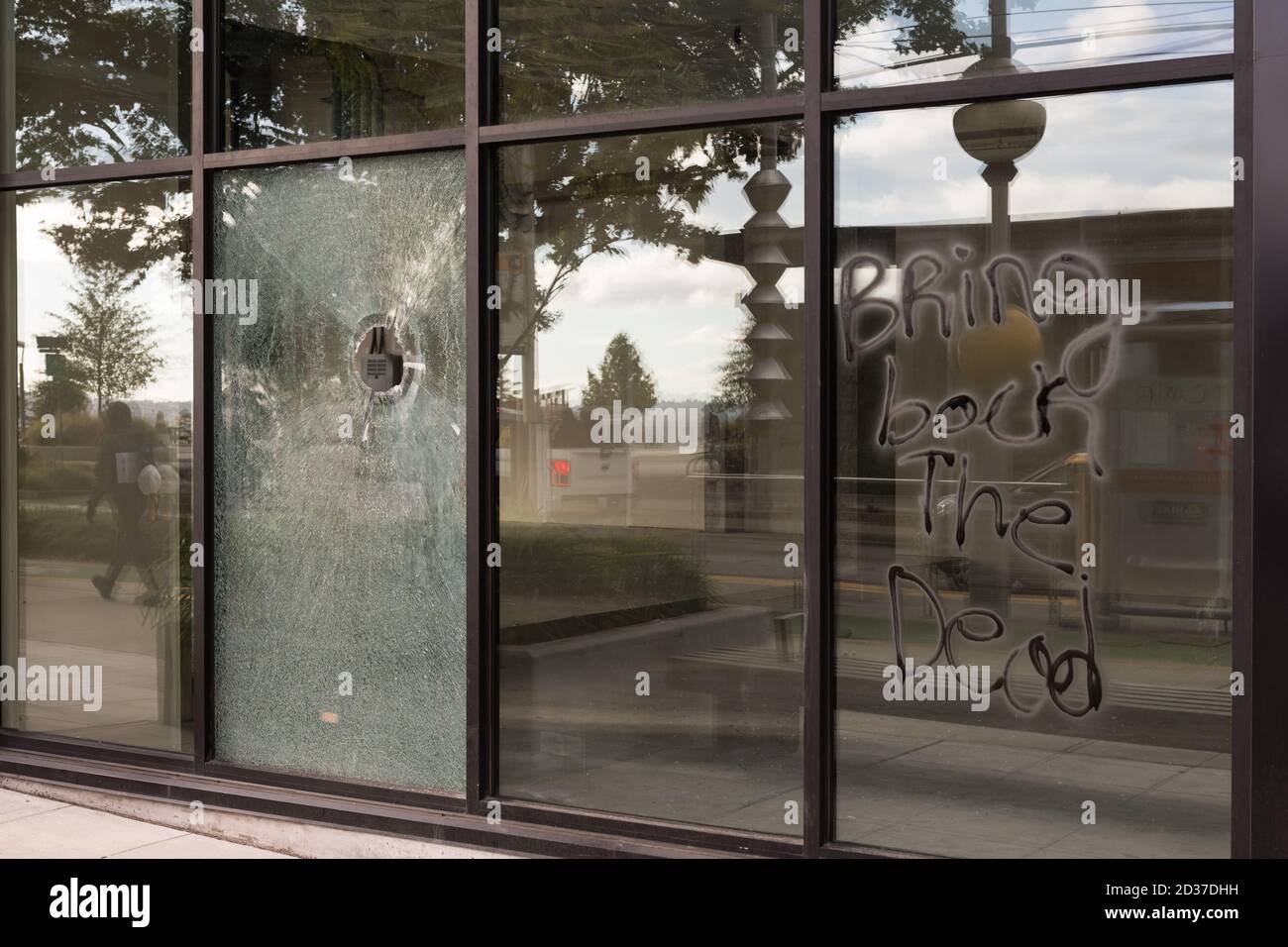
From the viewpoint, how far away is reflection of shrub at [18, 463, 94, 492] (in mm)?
7125

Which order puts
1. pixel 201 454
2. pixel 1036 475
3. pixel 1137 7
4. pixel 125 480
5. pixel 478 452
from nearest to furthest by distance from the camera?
pixel 1137 7
pixel 1036 475
pixel 478 452
pixel 201 454
pixel 125 480

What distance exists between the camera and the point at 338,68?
255 inches

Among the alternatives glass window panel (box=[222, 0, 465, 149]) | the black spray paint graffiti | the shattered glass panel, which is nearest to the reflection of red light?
the shattered glass panel

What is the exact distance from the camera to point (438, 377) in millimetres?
6168

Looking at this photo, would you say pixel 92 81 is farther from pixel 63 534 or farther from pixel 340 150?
pixel 63 534

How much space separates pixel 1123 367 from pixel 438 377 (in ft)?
9.54

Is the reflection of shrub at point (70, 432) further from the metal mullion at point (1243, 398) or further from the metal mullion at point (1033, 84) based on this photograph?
the metal mullion at point (1243, 398)

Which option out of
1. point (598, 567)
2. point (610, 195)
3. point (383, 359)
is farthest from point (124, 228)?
point (598, 567)

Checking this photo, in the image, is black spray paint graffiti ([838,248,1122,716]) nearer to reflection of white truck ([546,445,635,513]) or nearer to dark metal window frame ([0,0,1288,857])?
dark metal window frame ([0,0,1288,857])

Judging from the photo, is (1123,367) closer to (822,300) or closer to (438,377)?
(822,300)

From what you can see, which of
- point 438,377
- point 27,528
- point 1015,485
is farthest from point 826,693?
point 27,528

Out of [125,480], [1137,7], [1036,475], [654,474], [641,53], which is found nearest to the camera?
[1137,7]

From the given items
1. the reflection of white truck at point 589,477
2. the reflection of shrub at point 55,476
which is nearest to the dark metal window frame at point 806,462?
the reflection of white truck at point 589,477

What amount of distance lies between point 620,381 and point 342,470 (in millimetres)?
1474
